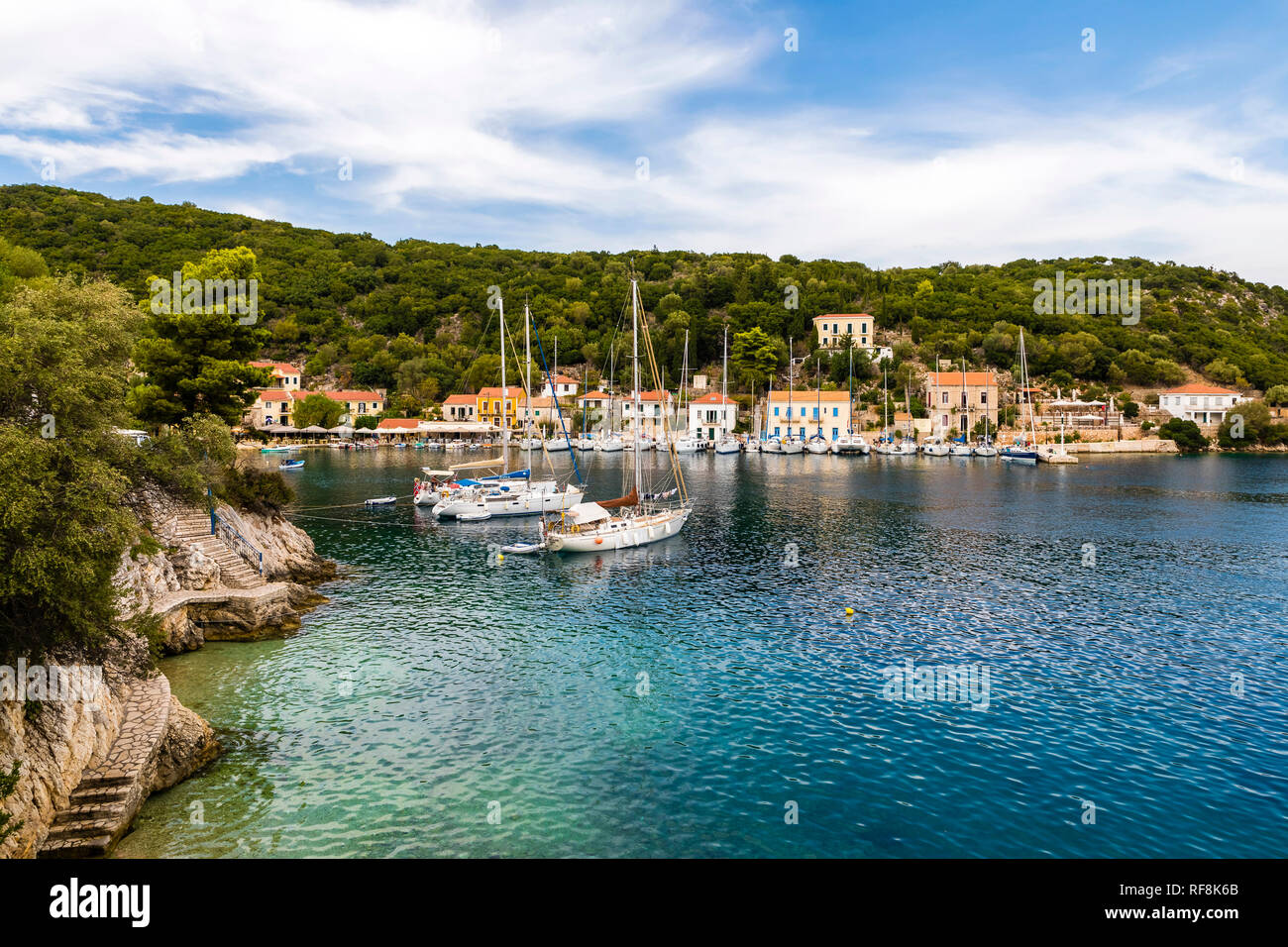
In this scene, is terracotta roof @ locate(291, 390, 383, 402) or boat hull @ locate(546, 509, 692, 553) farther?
terracotta roof @ locate(291, 390, 383, 402)

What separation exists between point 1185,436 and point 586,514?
115 metres

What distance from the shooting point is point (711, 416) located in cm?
12812

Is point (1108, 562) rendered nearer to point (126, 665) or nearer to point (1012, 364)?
point (126, 665)

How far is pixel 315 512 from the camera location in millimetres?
54281

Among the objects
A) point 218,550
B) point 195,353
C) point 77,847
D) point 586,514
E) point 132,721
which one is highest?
→ point 195,353

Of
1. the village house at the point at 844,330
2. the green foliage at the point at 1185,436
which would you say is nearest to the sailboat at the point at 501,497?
the village house at the point at 844,330

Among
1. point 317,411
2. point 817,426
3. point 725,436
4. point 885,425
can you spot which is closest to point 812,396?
point 817,426

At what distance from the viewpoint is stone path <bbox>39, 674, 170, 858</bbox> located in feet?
41.0

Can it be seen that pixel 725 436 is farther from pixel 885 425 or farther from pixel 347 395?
pixel 347 395

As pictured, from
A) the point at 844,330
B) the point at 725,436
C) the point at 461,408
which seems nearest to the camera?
the point at 725,436

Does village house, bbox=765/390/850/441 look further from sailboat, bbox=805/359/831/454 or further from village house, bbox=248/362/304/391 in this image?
village house, bbox=248/362/304/391

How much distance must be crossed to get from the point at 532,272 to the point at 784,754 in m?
189

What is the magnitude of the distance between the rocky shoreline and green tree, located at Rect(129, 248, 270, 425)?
8.78 meters

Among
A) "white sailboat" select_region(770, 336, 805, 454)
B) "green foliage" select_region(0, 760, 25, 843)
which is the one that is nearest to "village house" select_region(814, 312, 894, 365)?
"white sailboat" select_region(770, 336, 805, 454)
